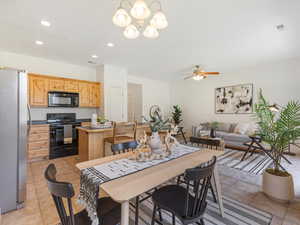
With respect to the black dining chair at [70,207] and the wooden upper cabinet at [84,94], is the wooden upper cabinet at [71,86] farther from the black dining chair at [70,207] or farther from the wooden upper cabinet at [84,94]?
the black dining chair at [70,207]

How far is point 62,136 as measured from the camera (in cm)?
393

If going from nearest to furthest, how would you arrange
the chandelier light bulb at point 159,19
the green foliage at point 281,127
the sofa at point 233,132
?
the chandelier light bulb at point 159,19 < the green foliage at point 281,127 < the sofa at point 233,132

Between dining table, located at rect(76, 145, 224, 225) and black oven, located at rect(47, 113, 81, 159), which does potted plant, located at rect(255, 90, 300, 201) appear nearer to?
dining table, located at rect(76, 145, 224, 225)

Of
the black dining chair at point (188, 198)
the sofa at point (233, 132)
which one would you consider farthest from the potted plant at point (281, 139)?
the sofa at point (233, 132)

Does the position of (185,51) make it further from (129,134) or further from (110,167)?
(110,167)

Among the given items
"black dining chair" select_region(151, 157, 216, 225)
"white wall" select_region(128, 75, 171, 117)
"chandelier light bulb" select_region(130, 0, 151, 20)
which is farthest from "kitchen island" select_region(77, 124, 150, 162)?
"white wall" select_region(128, 75, 171, 117)

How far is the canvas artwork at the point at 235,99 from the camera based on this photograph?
204 inches

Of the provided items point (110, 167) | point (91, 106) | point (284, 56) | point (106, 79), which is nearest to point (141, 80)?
point (106, 79)

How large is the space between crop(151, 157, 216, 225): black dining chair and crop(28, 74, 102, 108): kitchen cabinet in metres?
3.90

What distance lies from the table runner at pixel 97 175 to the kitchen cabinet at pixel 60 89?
11.4ft

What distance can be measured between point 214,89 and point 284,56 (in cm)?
232

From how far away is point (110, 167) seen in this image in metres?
1.39

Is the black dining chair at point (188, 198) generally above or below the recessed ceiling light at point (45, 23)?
below

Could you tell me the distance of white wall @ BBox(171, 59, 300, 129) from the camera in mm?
4445
